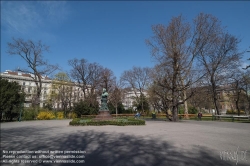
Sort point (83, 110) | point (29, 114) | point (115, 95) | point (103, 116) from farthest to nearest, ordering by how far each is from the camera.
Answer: point (115, 95) → point (83, 110) → point (29, 114) → point (103, 116)

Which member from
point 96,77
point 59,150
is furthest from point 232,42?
point 96,77

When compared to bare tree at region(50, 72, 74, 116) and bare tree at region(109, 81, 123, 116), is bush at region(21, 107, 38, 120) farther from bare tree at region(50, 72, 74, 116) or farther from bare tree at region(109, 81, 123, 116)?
bare tree at region(109, 81, 123, 116)

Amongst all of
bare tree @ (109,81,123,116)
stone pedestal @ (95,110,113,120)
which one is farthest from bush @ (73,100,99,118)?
stone pedestal @ (95,110,113,120)

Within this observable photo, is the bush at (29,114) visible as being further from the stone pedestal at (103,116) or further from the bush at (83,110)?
the stone pedestal at (103,116)

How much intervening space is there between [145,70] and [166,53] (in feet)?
80.8

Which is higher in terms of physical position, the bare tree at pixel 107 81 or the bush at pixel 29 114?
the bare tree at pixel 107 81

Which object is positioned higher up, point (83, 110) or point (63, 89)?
point (63, 89)

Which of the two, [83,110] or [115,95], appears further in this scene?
[115,95]

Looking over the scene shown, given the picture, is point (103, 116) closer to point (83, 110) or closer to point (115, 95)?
point (83, 110)

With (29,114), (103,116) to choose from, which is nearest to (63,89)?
(29,114)

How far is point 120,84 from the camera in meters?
44.1

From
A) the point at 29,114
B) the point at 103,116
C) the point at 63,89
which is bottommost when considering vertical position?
the point at 29,114

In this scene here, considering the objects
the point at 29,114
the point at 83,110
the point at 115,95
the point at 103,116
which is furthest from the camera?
the point at 115,95

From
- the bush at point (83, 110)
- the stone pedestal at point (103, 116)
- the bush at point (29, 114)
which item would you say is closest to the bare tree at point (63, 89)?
the bush at point (83, 110)
